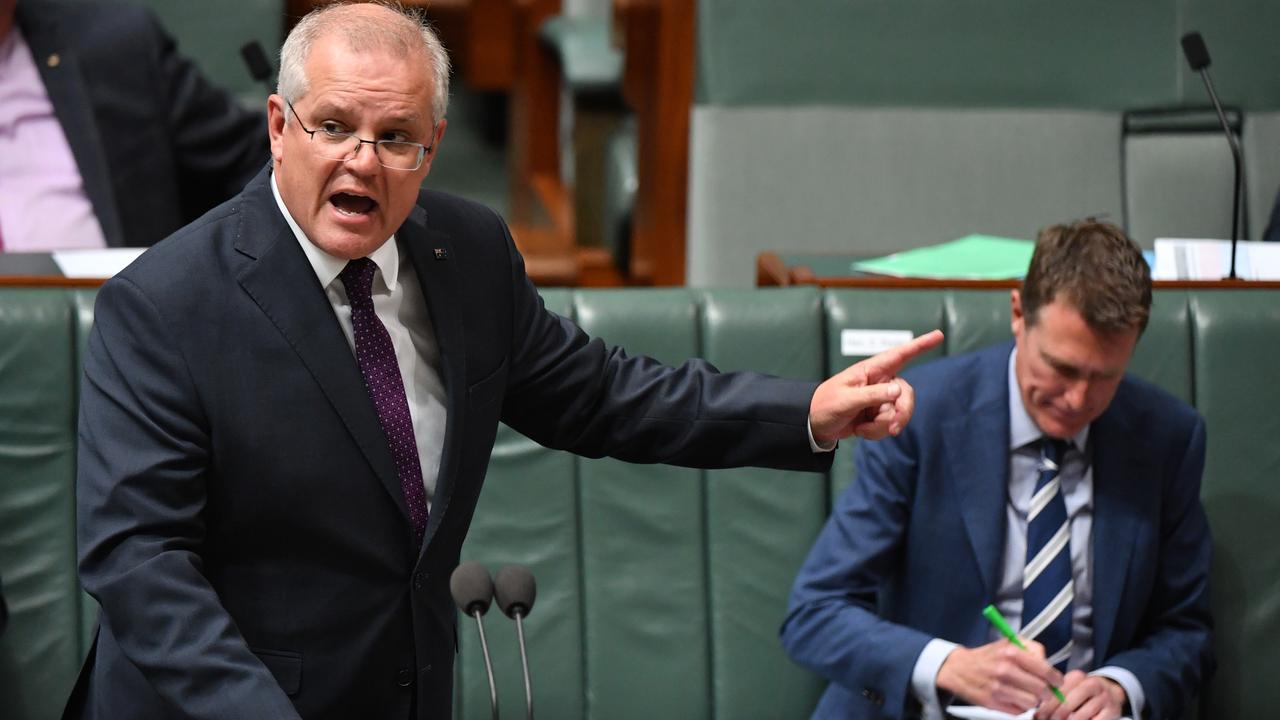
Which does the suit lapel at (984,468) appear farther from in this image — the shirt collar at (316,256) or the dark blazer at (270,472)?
the shirt collar at (316,256)

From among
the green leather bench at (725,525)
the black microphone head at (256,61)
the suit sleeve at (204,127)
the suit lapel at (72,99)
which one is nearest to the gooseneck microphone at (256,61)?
the black microphone head at (256,61)

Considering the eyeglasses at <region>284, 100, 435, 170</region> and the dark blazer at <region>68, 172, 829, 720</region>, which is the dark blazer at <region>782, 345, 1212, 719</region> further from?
the eyeglasses at <region>284, 100, 435, 170</region>

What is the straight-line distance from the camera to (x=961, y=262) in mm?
2125

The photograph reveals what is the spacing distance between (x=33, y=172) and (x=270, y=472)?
56.3 inches

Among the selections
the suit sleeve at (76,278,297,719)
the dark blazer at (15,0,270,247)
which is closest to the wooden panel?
the dark blazer at (15,0,270,247)

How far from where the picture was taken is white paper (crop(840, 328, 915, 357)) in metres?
1.86

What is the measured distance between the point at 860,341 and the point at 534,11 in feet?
6.42

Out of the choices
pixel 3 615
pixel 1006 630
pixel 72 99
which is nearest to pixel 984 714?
pixel 1006 630

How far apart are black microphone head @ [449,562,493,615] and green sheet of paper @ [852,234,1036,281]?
994 mm

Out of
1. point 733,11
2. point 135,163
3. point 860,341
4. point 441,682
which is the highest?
point 733,11

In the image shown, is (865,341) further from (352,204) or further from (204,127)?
(204,127)

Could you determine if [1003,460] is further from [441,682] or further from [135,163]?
[135,163]

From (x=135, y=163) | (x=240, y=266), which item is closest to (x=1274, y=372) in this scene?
(x=240, y=266)

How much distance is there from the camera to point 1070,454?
1647 millimetres
